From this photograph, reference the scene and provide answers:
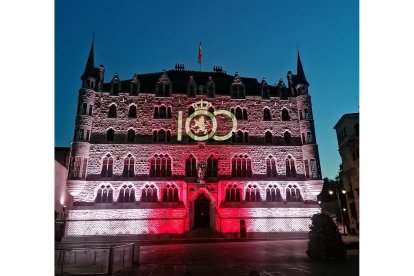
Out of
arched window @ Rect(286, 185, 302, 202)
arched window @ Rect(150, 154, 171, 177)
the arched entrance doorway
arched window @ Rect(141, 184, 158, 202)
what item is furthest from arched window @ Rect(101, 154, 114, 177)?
arched window @ Rect(286, 185, 302, 202)

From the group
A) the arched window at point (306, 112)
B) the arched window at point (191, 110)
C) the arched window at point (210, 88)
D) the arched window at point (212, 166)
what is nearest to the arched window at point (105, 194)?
the arched window at point (212, 166)

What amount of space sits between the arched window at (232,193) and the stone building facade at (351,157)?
8.54 m

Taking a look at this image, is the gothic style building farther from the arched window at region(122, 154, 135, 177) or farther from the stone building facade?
the stone building facade

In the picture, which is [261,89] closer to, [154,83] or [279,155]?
[279,155]

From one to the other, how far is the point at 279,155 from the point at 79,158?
1220cm

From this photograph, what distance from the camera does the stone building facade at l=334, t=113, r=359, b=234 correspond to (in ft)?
68.6

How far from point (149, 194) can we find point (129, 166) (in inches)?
82.1

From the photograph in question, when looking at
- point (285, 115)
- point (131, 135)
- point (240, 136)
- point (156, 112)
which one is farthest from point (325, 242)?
point (156, 112)

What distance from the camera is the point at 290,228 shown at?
18.1 meters

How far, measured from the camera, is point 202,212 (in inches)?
732

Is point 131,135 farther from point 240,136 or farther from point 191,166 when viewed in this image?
point 240,136

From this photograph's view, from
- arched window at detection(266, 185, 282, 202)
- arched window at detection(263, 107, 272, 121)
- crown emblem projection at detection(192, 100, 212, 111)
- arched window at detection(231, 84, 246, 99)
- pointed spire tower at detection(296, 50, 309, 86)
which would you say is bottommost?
arched window at detection(266, 185, 282, 202)

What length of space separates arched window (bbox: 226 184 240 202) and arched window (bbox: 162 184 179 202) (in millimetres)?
3087
